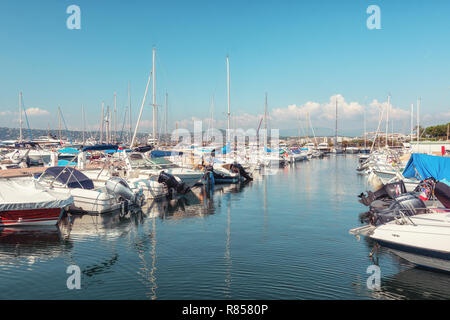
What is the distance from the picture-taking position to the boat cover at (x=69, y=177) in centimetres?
2255

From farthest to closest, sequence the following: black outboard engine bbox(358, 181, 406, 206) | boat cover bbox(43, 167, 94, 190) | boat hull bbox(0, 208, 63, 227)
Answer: boat cover bbox(43, 167, 94, 190), black outboard engine bbox(358, 181, 406, 206), boat hull bbox(0, 208, 63, 227)

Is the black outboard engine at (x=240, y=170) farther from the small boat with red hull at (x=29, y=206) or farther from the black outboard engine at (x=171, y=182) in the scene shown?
the small boat with red hull at (x=29, y=206)

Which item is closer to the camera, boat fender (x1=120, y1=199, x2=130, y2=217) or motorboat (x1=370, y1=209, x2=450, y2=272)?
motorboat (x1=370, y1=209, x2=450, y2=272)

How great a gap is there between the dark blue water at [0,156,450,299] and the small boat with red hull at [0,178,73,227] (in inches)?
24.0

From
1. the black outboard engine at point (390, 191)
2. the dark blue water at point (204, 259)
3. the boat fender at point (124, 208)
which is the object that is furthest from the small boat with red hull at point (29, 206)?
the black outboard engine at point (390, 191)

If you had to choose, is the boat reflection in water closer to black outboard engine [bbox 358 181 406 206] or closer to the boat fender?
the boat fender

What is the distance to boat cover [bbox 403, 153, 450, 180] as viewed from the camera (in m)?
18.8

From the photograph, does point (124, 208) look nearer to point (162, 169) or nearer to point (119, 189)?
point (119, 189)

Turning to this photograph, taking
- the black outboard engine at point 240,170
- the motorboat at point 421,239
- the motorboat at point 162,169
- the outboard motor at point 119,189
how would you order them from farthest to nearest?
1. the black outboard engine at point 240,170
2. the motorboat at point 162,169
3. the outboard motor at point 119,189
4. the motorboat at point 421,239

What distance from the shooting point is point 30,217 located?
18.1 metres

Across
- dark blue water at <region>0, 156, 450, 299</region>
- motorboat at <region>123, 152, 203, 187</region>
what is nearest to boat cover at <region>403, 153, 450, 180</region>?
dark blue water at <region>0, 156, 450, 299</region>

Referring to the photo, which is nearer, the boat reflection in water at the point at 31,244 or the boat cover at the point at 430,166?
the boat reflection in water at the point at 31,244

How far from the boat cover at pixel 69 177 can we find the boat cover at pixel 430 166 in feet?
62.2
